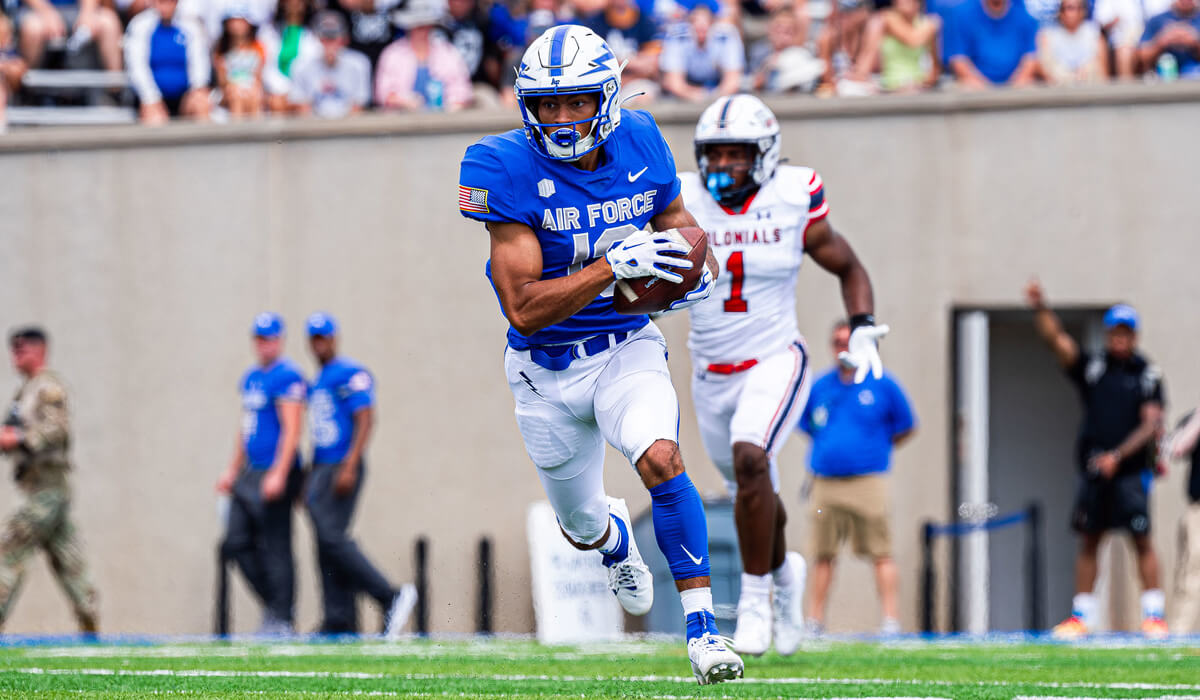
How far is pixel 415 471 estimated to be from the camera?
12820 millimetres

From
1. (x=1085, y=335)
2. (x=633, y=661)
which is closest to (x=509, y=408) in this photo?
(x=1085, y=335)

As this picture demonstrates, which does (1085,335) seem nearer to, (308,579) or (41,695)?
(308,579)

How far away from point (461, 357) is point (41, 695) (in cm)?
765

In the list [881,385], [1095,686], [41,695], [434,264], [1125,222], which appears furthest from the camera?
[434,264]

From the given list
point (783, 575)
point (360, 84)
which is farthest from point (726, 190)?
point (360, 84)

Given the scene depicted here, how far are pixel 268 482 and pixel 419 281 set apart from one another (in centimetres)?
259

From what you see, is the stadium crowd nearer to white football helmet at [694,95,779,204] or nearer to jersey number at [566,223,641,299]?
white football helmet at [694,95,779,204]

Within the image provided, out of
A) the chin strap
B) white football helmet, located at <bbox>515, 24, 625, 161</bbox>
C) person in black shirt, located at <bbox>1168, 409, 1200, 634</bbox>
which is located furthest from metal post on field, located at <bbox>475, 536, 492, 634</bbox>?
white football helmet, located at <bbox>515, 24, 625, 161</bbox>

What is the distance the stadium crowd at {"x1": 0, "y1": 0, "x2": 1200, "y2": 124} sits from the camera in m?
12.1

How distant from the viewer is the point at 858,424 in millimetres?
10719

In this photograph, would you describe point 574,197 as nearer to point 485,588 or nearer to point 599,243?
point 599,243

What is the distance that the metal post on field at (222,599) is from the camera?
11.7 m

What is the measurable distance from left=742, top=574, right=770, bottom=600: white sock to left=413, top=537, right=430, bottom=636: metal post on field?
529cm

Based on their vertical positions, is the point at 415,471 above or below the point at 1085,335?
below
